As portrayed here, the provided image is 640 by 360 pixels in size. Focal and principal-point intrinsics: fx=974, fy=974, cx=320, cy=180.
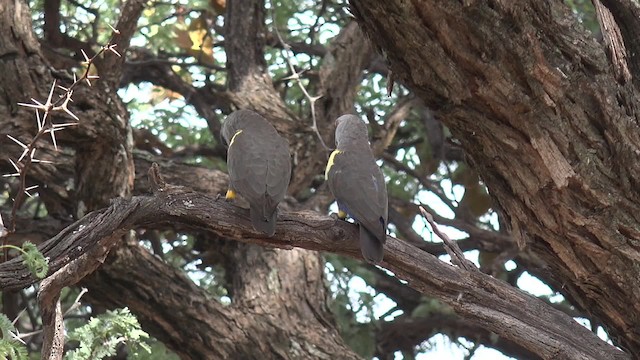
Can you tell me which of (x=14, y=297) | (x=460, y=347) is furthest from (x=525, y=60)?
(x=14, y=297)

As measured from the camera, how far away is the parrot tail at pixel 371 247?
151 inches

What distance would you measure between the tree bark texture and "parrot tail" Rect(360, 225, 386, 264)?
614 mm

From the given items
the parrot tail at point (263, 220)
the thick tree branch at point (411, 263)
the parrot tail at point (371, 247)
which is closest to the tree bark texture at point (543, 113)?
the thick tree branch at point (411, 263)

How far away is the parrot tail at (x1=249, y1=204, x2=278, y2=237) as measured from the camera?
3789 mm

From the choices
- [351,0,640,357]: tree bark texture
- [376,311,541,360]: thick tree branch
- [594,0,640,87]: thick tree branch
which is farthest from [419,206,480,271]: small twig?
[376,311,541,360]: thick tree branch

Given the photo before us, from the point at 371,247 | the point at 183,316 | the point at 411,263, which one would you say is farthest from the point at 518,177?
the point at 183,316

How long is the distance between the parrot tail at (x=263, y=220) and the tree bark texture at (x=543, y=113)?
2.67 feet

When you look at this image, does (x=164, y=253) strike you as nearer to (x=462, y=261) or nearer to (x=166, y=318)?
(x=166, y=318)

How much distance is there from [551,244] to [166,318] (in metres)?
2.26

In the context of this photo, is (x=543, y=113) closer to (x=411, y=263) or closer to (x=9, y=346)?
(x=411, y=263)

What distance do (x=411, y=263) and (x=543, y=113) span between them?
0.81m

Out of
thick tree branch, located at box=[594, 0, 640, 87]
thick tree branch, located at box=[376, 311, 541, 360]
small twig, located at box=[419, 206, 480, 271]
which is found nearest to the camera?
small twig, located at box=[419, 206, 480, 271]

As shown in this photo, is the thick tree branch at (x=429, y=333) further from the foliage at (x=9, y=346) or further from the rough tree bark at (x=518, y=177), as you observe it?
the foliage at (x=9, y=346)

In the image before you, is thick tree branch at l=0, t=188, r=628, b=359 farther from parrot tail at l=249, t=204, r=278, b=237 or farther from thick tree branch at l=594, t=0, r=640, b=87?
thick tree branch at l=594, t=0, r=640, b=87
